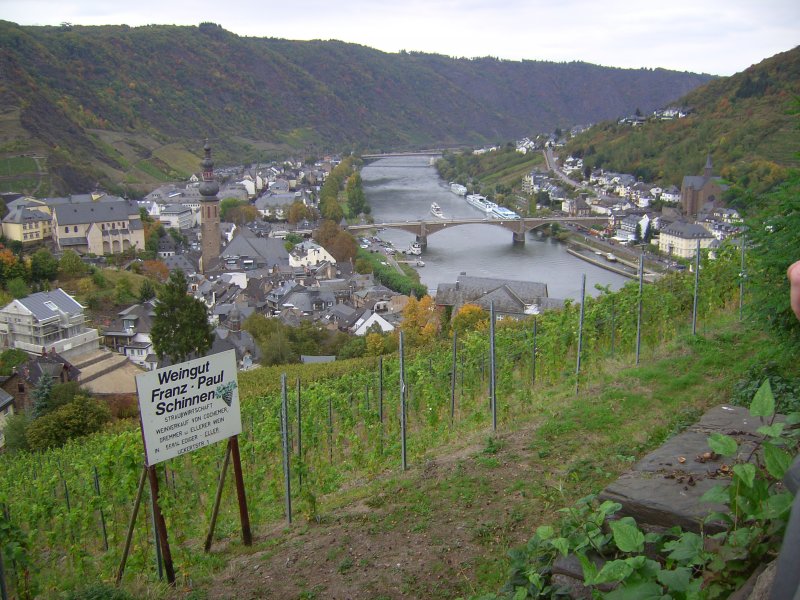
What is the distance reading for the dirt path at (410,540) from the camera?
10.2 ft

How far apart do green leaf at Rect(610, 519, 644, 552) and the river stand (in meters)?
25.5

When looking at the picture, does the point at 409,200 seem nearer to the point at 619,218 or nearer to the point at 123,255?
the point at 619,218

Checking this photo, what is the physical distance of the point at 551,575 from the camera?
7.95 ft

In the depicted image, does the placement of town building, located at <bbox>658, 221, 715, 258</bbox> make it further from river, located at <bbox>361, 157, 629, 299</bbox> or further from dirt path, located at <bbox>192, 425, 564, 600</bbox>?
A: dirt path, located at <bbox>192, 425, 564, 600</bbox>

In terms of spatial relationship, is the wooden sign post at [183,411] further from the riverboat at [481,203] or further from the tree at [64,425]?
the riverboat at [481,203]

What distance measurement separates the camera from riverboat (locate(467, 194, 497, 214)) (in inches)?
2158

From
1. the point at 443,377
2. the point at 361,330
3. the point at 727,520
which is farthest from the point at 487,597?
the point at 361,330

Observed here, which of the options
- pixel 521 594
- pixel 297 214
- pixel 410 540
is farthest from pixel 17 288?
pixel 521 594

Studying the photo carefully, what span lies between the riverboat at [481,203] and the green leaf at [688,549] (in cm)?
5205

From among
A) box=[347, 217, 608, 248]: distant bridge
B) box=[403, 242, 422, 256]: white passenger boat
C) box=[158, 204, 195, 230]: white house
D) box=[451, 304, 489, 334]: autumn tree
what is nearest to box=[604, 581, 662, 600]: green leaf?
box=[451, 304, 489, 334]: autumn tree

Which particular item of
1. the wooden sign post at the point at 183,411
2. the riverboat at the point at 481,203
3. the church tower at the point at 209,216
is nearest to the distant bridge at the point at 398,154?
the riverboat at the point at 481,203

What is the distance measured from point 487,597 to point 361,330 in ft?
77.0

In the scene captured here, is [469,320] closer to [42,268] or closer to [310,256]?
[42,268]

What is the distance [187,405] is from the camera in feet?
12.1
